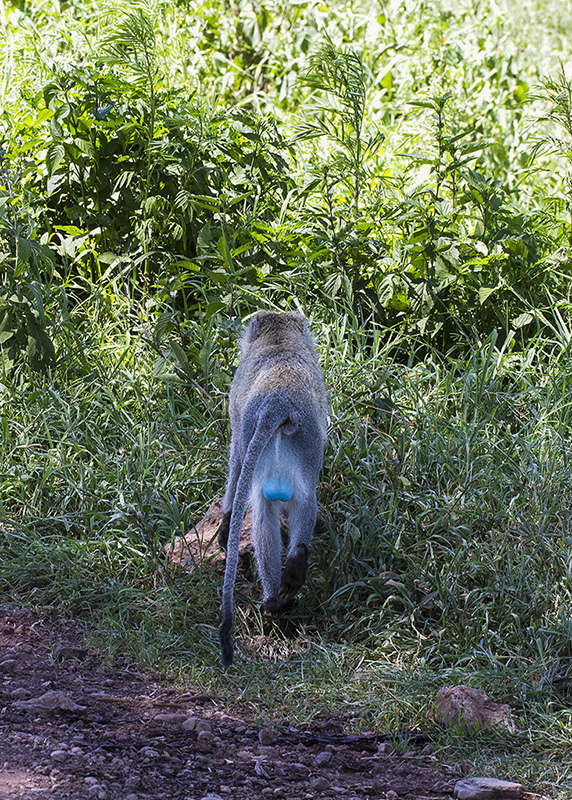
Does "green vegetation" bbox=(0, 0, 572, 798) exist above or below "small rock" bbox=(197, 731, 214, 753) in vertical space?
above

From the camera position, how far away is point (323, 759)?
3.37 m

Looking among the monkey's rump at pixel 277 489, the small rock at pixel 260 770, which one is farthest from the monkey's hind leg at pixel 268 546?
the small rock at pixel 260 770

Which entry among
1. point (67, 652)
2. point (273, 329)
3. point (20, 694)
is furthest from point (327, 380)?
point (20, 694)

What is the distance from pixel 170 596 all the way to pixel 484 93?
21.8ft

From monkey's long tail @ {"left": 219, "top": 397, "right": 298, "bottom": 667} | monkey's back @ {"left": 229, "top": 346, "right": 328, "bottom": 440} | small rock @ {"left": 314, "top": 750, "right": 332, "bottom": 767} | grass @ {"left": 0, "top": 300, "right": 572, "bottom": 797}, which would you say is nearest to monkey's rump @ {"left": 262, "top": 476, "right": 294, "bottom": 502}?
monkey's long tail @ {"left": 219, "top": 397, "right": 298, "bottom": 667}

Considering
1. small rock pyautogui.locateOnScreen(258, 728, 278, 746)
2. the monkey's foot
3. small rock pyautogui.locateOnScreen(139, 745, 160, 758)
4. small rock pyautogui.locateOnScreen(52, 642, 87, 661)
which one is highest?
the monkey's foot

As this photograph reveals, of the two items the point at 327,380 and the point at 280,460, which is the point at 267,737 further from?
the point at 327,380

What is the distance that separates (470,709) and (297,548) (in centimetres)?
95

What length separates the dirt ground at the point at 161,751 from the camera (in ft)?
10.2

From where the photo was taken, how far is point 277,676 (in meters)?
4.00

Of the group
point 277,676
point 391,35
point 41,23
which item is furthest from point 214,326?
point 391,35

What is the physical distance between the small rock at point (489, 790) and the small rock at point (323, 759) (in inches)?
17.8

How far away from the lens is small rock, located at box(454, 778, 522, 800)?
10.1 ft

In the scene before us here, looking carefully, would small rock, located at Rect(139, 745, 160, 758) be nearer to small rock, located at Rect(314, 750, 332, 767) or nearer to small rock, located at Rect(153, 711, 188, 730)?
small rock, located at Rect(153, 711, 188, 730)
